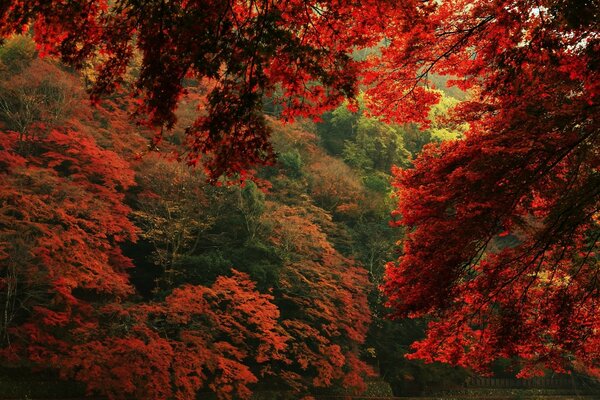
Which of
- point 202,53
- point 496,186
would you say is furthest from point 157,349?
point 202,53

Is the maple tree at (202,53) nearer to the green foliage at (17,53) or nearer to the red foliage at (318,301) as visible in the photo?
the red foliage at (318,301)

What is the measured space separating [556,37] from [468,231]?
2.70 m

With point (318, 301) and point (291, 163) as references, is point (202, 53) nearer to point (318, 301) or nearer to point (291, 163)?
point (318, 301)

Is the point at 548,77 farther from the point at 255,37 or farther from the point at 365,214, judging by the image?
the point at 365,214

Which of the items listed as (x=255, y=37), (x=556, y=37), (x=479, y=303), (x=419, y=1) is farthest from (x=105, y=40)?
(x=479, y=303)

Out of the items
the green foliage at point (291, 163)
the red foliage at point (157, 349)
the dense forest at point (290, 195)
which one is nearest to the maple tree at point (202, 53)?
the dense forest at point (290, 195)

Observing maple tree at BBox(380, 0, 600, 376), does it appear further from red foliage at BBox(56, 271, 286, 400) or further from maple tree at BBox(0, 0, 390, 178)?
red foliage at BBox(56, 271, 286, 400)

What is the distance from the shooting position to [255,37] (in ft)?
11.1

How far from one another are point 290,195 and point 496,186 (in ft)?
43.6

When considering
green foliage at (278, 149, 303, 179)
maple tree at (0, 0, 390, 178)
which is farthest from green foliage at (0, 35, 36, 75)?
maple tree at (0, 0, 390, 178)

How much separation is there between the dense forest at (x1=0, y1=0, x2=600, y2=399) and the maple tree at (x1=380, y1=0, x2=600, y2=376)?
4cm

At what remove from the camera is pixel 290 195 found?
19.0 meters

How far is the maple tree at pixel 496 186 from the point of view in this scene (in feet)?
18.3

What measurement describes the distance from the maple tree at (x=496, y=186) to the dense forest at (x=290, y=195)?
0.04m
